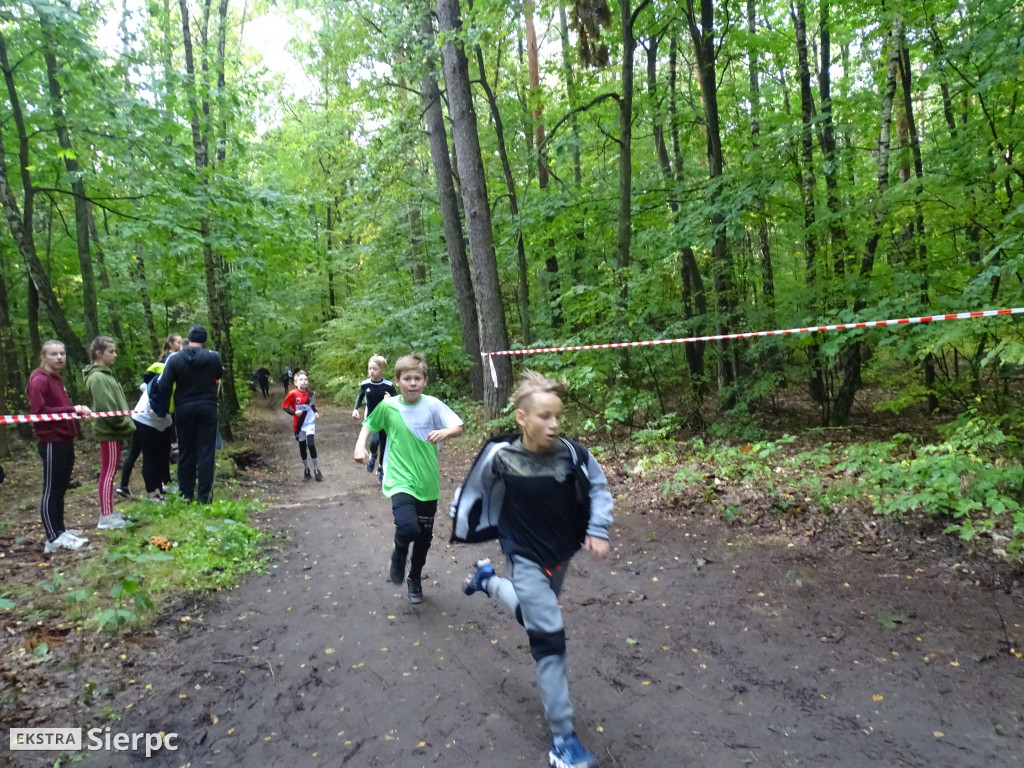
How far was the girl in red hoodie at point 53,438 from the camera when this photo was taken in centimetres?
538

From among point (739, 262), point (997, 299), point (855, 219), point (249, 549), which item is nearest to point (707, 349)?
point (739, 262)

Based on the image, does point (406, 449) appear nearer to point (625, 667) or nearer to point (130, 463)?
point (625, 667)

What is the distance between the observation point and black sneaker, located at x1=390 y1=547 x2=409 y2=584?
4.78 m

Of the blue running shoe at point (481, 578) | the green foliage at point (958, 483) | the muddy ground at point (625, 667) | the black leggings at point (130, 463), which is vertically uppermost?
the black leggings at point (130, 463)

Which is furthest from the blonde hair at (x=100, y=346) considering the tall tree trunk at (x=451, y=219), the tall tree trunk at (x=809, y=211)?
the tall tree trunk at (x=809, y=211)

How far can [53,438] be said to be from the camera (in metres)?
5.38

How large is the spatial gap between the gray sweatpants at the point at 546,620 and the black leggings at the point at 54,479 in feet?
15.3

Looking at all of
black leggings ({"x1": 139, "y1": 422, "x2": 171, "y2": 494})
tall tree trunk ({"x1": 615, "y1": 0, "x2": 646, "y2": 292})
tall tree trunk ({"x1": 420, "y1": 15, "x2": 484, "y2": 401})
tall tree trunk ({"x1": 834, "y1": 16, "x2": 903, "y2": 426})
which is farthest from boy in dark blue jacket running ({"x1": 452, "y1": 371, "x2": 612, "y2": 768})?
tall tree trunk ({"x1": 420, "y1": 15, "x2": 484, "y2": 401})

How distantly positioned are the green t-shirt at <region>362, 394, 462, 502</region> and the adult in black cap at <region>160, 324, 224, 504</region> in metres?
3.54

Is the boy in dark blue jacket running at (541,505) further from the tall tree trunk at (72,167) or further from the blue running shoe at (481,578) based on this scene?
the tall tree trunk at (72,167)

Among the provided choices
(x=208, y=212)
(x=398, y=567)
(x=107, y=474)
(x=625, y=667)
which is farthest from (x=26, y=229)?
(x=625, y=667)

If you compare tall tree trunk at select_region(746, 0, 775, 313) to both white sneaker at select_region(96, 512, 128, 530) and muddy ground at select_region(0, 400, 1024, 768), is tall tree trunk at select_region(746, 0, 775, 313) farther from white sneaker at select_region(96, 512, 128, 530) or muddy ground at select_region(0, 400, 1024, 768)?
white sneaker at select_region(96, 512, 128, 530)

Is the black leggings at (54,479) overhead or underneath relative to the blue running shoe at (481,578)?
overhead

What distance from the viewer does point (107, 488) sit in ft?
20.8
